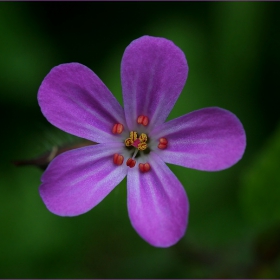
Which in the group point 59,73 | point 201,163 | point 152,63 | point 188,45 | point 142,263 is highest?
point 188,45

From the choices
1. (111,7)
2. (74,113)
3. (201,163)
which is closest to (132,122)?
(74,113)

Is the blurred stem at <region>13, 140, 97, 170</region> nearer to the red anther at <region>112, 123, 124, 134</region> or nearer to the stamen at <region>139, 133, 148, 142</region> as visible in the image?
the red anther at <region>112, 123, 124, 134</region>

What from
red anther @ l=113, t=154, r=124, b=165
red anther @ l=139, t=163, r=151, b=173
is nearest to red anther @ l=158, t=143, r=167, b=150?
red anther @ l=139, t=163, r=151, b=173

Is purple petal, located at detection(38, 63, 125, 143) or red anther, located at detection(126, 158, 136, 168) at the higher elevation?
purple petal, located at detection(38, 63, 125, 143)

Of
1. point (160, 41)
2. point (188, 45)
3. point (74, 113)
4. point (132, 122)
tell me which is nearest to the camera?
point (160, 41)

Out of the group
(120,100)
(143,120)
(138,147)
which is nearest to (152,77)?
(143,120)

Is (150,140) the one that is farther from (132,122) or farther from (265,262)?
(265,262)
